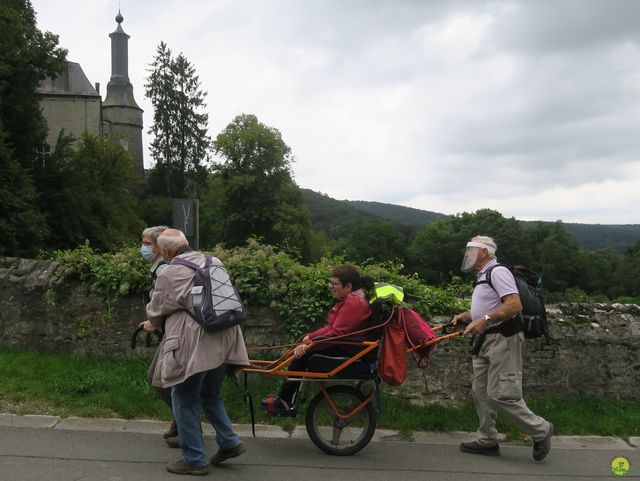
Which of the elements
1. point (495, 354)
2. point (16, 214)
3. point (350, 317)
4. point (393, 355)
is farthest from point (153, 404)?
point (16, 214)

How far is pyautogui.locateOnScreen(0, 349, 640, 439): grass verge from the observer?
5.96 metres

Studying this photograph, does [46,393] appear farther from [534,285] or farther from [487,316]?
[534,285]

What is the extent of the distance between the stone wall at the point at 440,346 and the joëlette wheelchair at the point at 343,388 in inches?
62.5

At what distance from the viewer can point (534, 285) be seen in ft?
17.4

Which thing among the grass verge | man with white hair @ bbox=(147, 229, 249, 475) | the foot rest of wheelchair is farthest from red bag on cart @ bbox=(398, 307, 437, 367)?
man with white hair @ bbox=(147, 229, 249, 475)

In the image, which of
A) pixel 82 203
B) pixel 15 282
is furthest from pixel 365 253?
pixel 15 282

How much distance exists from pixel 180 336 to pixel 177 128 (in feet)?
189

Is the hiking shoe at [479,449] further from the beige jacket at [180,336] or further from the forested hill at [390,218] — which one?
the forested hill at [390,218]

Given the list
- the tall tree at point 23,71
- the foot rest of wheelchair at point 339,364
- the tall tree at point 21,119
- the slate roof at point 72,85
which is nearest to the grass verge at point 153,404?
the foot rest of wheelchair at point 339,364

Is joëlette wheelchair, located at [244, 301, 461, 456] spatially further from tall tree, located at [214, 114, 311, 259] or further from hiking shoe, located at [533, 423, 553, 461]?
tall tree, located at [214, 114, 311, 259]

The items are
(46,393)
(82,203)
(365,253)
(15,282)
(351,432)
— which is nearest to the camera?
(351,432)

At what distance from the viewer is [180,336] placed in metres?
4.45

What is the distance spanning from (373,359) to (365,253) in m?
70.8

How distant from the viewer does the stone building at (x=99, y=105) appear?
207 feet
